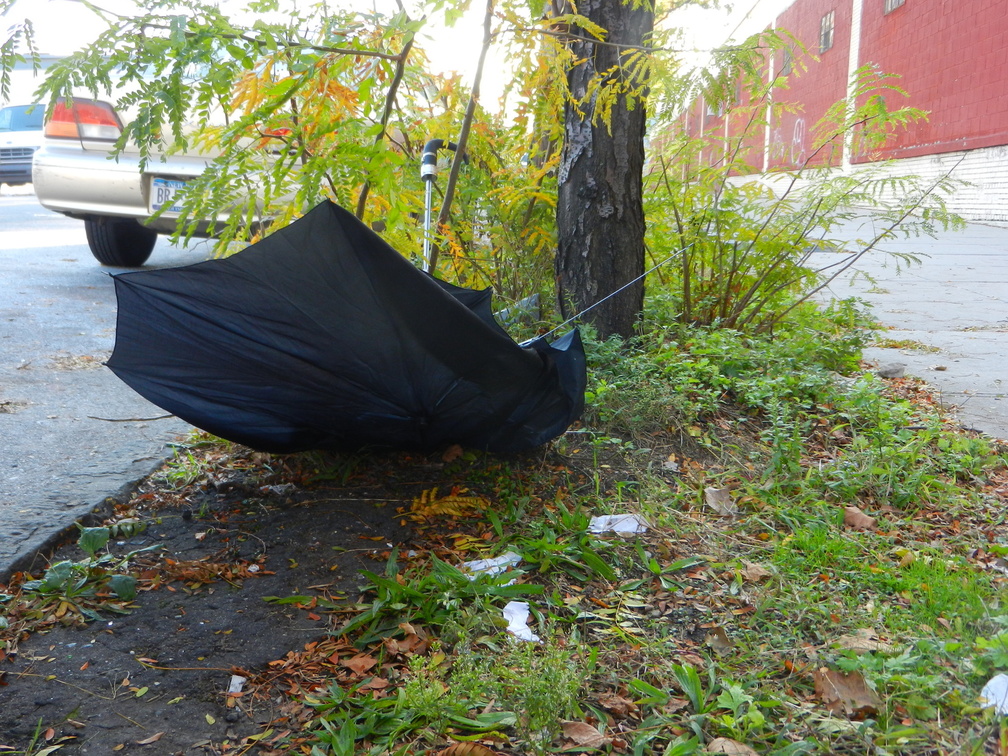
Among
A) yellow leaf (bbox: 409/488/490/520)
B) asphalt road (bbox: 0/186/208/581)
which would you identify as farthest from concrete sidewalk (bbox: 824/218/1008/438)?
asphalt road (bbox: 0/186/208/581)

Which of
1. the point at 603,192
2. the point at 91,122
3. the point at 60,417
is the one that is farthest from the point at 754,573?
the point at 91,122

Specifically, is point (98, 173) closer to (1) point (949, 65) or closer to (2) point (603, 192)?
(2) point (603, 192)

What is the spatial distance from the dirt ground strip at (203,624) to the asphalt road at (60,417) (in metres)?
0.19

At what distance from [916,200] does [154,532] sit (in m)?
3.71

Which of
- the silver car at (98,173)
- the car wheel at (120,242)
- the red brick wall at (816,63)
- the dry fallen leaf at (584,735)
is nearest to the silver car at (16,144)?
the car wheel at (120,242)

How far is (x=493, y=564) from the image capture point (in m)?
2.34

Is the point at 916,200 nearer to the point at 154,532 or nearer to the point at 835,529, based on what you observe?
the point at 835,529

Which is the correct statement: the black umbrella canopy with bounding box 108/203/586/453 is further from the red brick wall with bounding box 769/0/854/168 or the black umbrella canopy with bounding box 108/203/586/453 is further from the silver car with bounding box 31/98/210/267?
the red brick wall with bounding box 769/0/854/168

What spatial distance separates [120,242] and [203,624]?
20.4 ft

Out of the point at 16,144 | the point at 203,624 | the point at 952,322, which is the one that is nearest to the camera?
the point at 203,624

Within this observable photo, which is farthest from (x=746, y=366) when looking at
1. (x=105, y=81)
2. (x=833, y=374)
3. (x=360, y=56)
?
(x=105, y=81)

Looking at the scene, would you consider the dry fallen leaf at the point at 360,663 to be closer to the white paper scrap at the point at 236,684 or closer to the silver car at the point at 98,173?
the white paper scrap at the point at 236,684

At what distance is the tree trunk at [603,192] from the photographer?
375cm

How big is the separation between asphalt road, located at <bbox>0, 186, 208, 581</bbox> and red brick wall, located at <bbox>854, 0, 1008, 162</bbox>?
1184 centimetres
